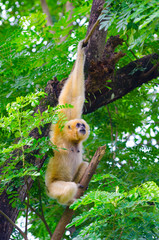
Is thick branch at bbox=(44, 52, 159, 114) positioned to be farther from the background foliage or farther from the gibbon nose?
the gibbon nose

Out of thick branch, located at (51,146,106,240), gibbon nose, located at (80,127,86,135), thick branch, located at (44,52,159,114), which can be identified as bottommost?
thick branch, located at (51,146,106,240)

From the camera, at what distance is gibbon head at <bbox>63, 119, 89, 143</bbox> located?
624cm

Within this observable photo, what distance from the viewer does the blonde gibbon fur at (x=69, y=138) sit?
6.03 metres

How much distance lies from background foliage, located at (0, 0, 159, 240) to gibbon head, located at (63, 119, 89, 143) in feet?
2.82

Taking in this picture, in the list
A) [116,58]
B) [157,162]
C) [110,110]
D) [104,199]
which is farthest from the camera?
[110,110]

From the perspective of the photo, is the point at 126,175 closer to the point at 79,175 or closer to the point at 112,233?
the point at 79,175

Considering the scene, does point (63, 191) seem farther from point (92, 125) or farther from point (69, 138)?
point (92, 125)

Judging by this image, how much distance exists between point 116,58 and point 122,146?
207cm

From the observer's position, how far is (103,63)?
6355 millimetres

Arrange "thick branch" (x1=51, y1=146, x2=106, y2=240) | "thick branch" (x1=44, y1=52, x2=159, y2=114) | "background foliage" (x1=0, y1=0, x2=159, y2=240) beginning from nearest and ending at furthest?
1. "background foliage" (x1=0, y1=0, x2=159, y2=240)
2. "thick branch" (x1=51, y1=146, x2=106, y2=240)
3. "thick branch" (x1=44, y1=52, x2=159, y2=114)

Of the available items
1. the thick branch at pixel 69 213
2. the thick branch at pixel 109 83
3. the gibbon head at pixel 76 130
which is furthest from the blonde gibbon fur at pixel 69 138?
the thick branch at pixel 69 213

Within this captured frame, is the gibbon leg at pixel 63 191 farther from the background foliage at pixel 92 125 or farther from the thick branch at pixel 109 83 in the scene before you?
the thick branch at pixel 109 83

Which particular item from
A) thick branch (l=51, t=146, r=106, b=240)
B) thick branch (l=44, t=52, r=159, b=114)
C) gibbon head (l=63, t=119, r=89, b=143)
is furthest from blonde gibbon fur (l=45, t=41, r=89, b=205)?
thick branch (l=51, t=146, r=106, b=240)

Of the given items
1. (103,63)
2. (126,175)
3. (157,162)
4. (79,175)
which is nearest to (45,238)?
(79,175)
